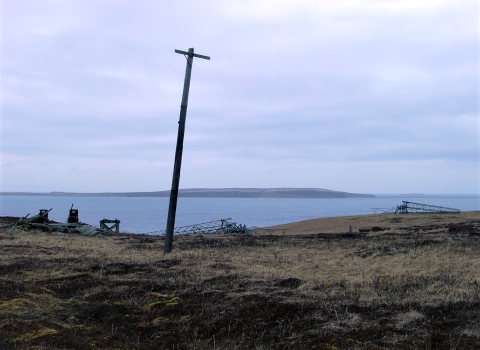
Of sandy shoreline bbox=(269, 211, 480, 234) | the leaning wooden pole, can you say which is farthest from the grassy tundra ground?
sandy shoreline bbox=(269, 211, 480, 234)

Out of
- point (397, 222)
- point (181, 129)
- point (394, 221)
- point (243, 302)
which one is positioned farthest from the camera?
point (394, 221)

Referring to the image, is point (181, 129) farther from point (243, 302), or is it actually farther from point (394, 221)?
point (394, 221)

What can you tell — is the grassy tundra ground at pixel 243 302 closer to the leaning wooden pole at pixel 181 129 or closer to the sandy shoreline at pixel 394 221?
the leaning wooden pole at pixel 181 129

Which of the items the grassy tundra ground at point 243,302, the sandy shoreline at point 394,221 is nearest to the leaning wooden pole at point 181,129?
the grassy tundra ground at point 243,302

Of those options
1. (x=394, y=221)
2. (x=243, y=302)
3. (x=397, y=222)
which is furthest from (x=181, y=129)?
(x=394, y=221)

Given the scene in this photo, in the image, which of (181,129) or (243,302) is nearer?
(243,302)

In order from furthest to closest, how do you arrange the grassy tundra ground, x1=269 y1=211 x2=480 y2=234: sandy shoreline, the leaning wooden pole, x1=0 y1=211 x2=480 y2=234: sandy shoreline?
x1=269 y1=211 x2=480 y2=234: sandy shoreline → x1=0 y1=211 x2=480 y2=234: sandy shoreline → the leaning wooden pole → the grassy tundra ground

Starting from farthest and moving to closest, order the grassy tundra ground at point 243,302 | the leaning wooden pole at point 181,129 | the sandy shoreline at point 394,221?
the sandy shoreline at point 394,221 → the leaning wooden pole at point 181,129 → the grassy tundra ground at point 243,302

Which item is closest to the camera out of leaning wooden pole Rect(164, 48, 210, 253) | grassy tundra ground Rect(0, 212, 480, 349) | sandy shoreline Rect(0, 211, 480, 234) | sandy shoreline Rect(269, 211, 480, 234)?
grassy tundra ground Rect(0, 212, 480, 349)

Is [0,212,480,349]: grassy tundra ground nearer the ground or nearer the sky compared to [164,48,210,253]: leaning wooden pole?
nearer the ground

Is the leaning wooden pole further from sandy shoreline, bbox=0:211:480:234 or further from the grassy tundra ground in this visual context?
sandy shoreline, bbox=0:211:480:234

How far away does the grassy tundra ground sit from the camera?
6578 mm

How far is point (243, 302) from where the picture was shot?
28.5 ft

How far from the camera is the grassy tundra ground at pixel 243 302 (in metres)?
6.58
